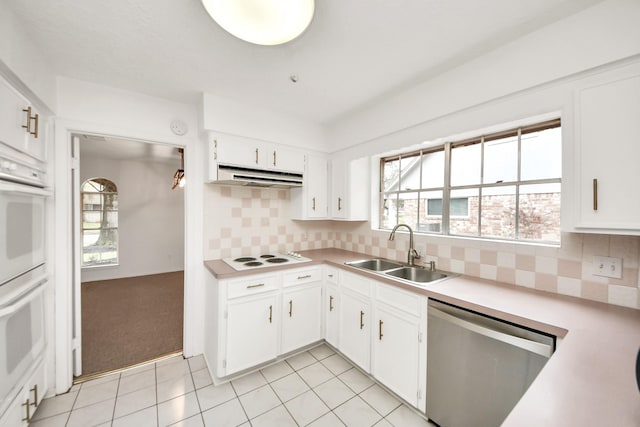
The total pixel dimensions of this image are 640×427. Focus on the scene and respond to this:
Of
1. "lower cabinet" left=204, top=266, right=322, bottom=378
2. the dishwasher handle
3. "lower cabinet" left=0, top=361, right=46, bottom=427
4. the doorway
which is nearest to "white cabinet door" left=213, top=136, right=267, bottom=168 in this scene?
"lower cabinet" left=204, top=266, right=322, bottom=378

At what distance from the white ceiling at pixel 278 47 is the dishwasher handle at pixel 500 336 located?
1.62m

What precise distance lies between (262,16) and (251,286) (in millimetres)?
1788

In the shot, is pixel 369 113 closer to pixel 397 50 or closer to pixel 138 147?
pixel 397 50

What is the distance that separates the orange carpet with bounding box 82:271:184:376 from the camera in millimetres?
2355

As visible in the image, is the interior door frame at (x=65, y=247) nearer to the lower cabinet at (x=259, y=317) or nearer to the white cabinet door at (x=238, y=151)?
the white cabinet door at (x=238, y=151)

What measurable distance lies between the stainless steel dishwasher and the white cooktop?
4.24 feet

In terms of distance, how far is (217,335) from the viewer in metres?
1.99

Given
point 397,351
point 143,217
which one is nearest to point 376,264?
point 397,351

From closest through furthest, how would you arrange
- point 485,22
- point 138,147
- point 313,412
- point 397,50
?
point 485,22 → point 397,50 → point 313,412 → point 138,147

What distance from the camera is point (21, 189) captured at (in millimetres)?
1328

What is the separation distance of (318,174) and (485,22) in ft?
6.21

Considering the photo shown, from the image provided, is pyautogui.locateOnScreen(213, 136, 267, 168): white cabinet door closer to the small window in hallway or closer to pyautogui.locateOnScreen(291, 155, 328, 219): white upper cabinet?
pyautogui.locateOnScreen(291, 155, 328, 219): white upper cabinet

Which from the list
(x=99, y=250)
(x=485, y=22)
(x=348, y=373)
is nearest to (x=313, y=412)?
(x=348, y=373)

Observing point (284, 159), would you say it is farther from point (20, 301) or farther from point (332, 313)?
point (20, 301)
